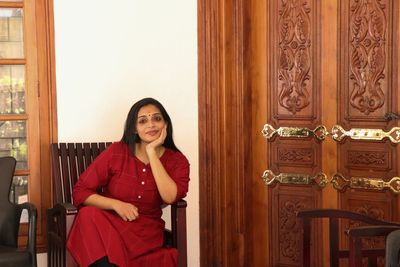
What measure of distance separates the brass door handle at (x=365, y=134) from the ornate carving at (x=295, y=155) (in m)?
0.20

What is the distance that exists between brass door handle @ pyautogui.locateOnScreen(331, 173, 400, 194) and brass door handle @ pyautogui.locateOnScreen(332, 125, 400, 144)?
0.69ft

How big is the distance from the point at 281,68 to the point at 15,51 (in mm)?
1484

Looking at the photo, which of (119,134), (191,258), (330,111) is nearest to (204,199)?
(191,258)

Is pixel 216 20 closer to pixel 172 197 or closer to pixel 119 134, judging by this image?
pixel 119 134

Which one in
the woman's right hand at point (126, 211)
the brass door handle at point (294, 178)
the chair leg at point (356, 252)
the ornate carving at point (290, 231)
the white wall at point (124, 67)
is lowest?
the ornate carving at point (290, 231)

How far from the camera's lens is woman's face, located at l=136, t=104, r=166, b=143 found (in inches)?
145

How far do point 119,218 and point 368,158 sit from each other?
1.38 metres

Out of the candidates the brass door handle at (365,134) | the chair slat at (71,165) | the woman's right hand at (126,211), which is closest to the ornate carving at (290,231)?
the brass door handle at (365,134)

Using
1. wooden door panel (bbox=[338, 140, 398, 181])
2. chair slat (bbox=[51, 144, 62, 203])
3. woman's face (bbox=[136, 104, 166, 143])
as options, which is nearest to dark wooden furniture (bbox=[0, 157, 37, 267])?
chair slat (bbox=[51, 144, 62, 203])

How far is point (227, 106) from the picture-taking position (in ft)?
14.3

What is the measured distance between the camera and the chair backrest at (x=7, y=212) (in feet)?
12.0

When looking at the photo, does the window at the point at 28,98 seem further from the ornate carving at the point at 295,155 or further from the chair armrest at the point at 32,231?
the ornate carving at the point at 295,155

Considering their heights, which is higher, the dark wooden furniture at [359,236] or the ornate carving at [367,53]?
the ornate carving at [367,53]

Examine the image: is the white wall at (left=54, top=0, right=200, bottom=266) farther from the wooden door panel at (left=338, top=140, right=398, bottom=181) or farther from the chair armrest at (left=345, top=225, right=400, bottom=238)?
the chair armrest at (left=345, top=225, right=400, bottom=238)
